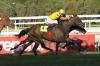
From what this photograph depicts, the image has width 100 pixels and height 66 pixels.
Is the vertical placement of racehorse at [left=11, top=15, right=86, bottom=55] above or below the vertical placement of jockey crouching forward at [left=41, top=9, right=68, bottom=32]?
below

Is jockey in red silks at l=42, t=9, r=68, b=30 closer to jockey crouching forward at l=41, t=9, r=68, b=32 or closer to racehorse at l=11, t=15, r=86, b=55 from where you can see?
jockey crouching forward at l=41, t=9, r=68, b=32

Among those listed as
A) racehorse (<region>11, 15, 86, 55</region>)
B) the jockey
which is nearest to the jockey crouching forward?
the jockey

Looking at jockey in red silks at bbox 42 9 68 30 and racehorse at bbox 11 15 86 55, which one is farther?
jockey in red silks at bbox 42 9 68 30

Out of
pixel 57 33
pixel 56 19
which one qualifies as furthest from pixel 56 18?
pixel 57 33

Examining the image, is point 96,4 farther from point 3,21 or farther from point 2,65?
point 2,65

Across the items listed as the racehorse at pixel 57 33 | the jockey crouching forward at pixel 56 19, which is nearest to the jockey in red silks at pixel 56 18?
the jockey crouching forward at pixel 56 19

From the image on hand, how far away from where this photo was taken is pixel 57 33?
51.1 ft

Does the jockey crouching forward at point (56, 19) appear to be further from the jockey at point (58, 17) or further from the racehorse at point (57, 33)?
the racehorse at point (57, 33)

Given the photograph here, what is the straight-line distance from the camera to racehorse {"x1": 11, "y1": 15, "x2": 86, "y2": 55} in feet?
51.0

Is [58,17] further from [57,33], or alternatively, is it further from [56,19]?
[57,33]

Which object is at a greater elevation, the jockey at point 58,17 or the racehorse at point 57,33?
the jockey at point 58,17

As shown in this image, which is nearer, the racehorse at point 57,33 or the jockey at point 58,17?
the racehorse at point 57,33

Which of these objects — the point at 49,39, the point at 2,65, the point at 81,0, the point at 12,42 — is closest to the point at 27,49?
the point at 12,42

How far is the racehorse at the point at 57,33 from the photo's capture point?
15.5m
